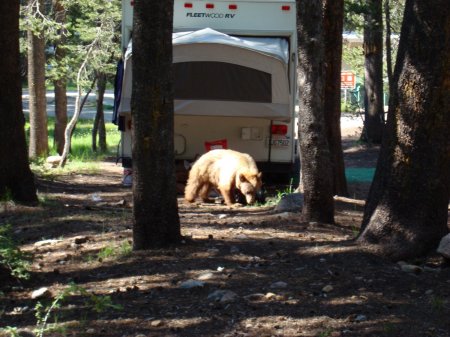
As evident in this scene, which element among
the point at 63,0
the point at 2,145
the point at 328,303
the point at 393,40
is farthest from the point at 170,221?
the point at 393,40

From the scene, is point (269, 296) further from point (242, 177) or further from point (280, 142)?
point (280, 142)

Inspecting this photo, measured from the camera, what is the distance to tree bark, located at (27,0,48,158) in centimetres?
1892

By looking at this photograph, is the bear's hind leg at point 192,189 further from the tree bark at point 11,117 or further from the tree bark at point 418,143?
the tree bark at point 418,143

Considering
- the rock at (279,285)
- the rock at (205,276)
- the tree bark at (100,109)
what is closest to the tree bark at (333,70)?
the rock at (205,276)

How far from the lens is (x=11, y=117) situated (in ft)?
32.8

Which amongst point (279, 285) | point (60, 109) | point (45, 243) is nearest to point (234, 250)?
point (279, 285)

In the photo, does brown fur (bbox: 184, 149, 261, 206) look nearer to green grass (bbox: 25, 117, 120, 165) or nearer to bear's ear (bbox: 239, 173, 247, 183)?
bear's ear (bbox: 239, 173, 247, 183)

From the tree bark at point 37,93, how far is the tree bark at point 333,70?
9.47m

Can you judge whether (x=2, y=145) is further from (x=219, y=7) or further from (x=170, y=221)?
(x=219, y=7)

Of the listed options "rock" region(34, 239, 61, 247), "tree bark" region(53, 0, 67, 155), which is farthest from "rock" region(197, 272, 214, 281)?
"tree bark" region(53, 0, 67, 155)

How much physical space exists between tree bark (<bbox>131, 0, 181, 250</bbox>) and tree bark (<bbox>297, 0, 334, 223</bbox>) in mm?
2014

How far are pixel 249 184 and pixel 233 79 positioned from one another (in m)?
2.02

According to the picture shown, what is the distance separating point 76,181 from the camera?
15047mm

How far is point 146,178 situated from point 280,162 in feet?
22.1
